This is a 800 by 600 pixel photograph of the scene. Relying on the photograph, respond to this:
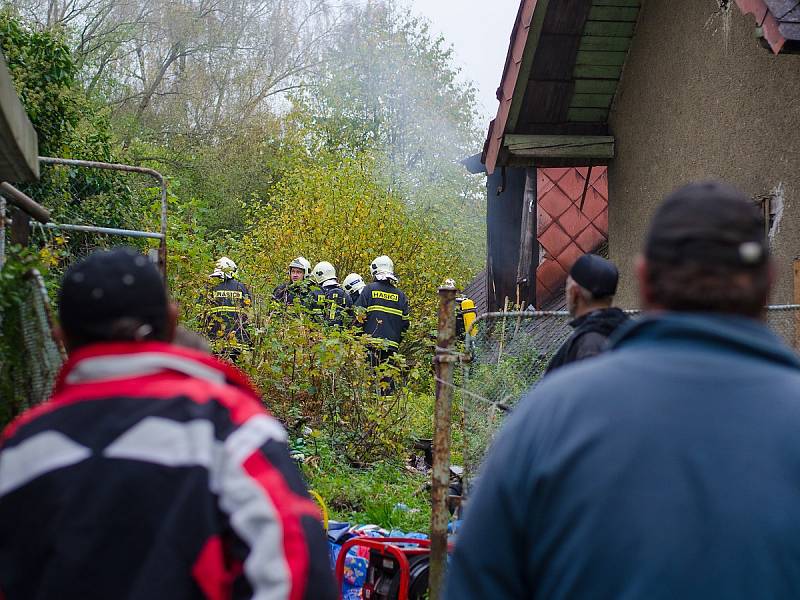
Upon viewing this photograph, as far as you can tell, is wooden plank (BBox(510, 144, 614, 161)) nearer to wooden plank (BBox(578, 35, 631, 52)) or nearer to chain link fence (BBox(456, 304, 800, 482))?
wooden plank (BBox(578, 35, 631, 52))

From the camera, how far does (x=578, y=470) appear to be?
165cm

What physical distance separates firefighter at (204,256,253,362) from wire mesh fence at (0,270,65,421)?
17.3ft

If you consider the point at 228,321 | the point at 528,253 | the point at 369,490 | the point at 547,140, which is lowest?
the point at 369,490

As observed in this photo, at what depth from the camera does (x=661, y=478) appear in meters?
1.62

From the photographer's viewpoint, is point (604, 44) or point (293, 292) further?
point (293, 292)

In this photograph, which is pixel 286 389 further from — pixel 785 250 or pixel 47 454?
pixel 47 454

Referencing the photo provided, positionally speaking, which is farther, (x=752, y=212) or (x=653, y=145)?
(x=653, y=145)

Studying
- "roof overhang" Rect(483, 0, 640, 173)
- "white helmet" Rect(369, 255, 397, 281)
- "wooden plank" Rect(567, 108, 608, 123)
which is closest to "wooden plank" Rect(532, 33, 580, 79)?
"roof overhang" Rect(483, 0, 640, 173)

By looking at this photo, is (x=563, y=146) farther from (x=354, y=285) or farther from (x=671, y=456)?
(x=671, y=456)

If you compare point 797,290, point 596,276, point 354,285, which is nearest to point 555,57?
point 797,290

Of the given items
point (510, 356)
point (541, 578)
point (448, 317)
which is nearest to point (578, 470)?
point (541, 578)

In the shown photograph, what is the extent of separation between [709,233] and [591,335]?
2.57 metres

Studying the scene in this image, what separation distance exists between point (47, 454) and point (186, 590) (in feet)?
1.25

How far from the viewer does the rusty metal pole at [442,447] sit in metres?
4.84
